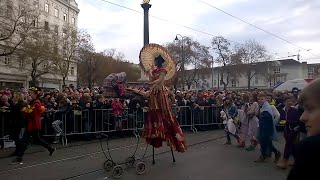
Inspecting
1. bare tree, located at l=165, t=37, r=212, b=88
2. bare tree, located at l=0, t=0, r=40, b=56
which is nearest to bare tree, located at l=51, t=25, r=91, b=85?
bare tree, located at l=0, t=0, r=40, b=56

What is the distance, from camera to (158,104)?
25.0 feet

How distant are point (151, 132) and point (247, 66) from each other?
203 feet

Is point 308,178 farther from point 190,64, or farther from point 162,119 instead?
point 190,64

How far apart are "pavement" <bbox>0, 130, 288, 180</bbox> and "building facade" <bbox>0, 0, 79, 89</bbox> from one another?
27.6m

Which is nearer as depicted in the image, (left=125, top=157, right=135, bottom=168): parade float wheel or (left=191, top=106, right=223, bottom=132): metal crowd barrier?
(left=125, top=157, right=135, bottom=168): parade float wheel

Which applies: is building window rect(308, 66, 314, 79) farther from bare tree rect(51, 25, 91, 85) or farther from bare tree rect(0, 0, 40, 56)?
bare tree rect(0, 0, 40, 56)

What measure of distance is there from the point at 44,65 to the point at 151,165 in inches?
1557

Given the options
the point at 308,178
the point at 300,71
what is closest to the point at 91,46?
the point at 308,178

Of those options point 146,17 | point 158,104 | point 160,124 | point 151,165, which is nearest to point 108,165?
point 151,165

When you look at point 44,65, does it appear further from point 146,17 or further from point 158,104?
point 158,104

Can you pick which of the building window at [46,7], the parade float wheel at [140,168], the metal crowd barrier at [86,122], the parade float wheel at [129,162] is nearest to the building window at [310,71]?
the building window at [46,7]

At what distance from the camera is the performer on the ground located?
24.9ft

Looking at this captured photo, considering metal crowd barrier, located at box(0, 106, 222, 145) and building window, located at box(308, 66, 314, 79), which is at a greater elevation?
building window, located at box(308, 66, 314, 79)

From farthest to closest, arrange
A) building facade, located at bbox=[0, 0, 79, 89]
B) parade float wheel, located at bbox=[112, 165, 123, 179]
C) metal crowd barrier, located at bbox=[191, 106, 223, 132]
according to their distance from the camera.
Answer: building facade, located at bbox=[0, 0, 79, 89] < metal crowd barrier, located at bbox=[191, 106, 223, 132] < parade float wheel, located at bbox=[112, 165, 123, 179]
